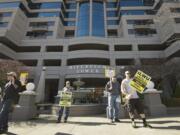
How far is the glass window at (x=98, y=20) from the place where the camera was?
1524 inches

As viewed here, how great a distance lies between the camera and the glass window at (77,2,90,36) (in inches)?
1512

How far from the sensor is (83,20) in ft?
130

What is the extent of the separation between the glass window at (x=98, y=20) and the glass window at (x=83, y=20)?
4.74ft

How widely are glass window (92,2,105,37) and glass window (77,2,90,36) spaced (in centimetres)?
144

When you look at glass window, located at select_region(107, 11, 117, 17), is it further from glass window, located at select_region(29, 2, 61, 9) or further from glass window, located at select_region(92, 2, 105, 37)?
glass window, located at select_region(29, 2, 61, 9)

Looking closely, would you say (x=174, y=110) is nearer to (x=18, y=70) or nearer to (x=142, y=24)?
(x=18, y=70)

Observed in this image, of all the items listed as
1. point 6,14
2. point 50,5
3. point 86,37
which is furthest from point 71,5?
point 86,37

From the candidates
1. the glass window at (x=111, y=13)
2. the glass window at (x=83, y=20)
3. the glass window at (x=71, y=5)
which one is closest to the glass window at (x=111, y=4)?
the glass window at (x=111, y=13)

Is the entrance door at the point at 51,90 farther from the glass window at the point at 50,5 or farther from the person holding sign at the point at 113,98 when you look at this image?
the person holding sign at the point at 113,98

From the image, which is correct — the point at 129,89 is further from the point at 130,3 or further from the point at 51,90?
the point at 130,3

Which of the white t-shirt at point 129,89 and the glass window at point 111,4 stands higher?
the glass window at point 111,4

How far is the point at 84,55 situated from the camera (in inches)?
1282

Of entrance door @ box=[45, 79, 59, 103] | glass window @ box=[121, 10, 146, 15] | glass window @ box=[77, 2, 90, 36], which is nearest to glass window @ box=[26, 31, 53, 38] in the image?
glass window @ box=[77, 2, 90, 36]

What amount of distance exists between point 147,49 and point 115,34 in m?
10.5
